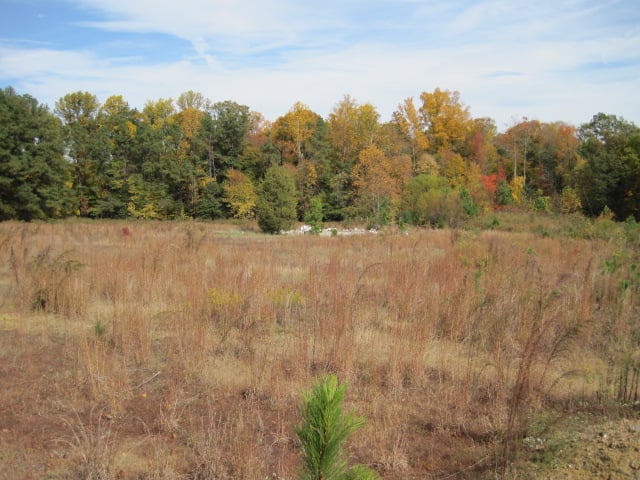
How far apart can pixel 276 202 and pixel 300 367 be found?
1993cm

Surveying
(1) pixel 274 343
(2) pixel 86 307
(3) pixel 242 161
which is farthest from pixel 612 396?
(3) pixel 242 161

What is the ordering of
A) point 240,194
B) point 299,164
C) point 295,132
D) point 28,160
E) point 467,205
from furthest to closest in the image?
point 295,132 → point 299,164 → point 240,194 → point 28,160 → point 467,205

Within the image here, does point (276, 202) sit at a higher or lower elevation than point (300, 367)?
higher

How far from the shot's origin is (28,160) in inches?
1209

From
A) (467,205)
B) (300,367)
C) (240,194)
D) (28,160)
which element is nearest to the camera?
(300,367)

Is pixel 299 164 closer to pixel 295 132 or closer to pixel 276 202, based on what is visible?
pixel 295 132

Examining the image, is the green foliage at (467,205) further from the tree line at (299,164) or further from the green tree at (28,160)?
the green tree at (28,160)

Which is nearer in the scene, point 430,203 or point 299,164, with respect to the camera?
point 430,203

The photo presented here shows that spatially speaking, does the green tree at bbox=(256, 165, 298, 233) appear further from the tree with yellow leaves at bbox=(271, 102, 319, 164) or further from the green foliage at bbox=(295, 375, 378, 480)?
the green foliage at bbox=(295, 375, 378, 480)

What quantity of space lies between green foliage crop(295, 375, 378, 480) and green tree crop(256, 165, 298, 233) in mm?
22338

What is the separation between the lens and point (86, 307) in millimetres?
6715

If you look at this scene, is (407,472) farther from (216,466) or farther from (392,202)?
(392,202)

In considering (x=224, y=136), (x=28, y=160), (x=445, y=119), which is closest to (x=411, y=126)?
(x=445, y=119)

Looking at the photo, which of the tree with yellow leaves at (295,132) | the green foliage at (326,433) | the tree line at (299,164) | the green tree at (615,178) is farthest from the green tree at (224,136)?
the green foliage at (326,433)
